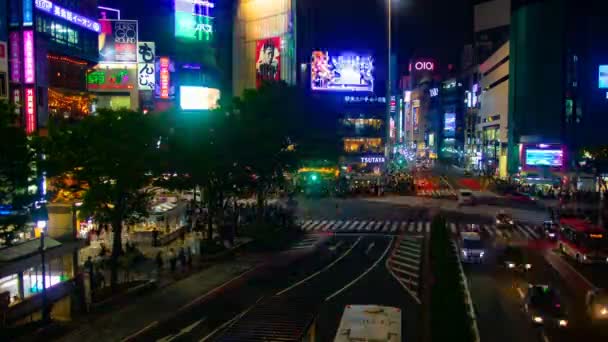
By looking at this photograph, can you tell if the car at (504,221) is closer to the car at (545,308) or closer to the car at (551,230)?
the car at (551,230)

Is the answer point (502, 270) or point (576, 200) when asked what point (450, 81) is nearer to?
point (576, 200)

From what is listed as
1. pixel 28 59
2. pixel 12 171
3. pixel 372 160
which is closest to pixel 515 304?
pixel 12 171

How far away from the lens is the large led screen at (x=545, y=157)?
8442cm

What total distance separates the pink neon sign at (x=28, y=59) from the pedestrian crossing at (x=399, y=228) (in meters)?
21.2

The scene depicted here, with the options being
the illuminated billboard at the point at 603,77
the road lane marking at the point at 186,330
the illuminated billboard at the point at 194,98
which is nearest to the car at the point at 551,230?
the road lane marking at the point at 186,330

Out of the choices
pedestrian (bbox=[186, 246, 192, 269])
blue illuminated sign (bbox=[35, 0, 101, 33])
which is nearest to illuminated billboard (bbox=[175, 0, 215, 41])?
blue illuminated sign (bbox=[35, 0, 101, 33])

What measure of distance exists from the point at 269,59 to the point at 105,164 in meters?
80.6

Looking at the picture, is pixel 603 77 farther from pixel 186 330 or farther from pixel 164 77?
pixel 186 330

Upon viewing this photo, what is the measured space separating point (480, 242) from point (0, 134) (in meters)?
24.2

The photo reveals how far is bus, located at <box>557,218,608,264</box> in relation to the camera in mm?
29266

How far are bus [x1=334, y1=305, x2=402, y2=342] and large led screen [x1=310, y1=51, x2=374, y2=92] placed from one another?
85.1m

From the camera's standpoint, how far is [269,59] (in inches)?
4075

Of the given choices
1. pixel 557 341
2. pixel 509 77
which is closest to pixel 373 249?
pixel 557 341

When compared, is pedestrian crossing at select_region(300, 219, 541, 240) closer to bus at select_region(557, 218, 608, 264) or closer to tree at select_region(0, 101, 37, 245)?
bus at select_region(557, 218, 608, 264)
